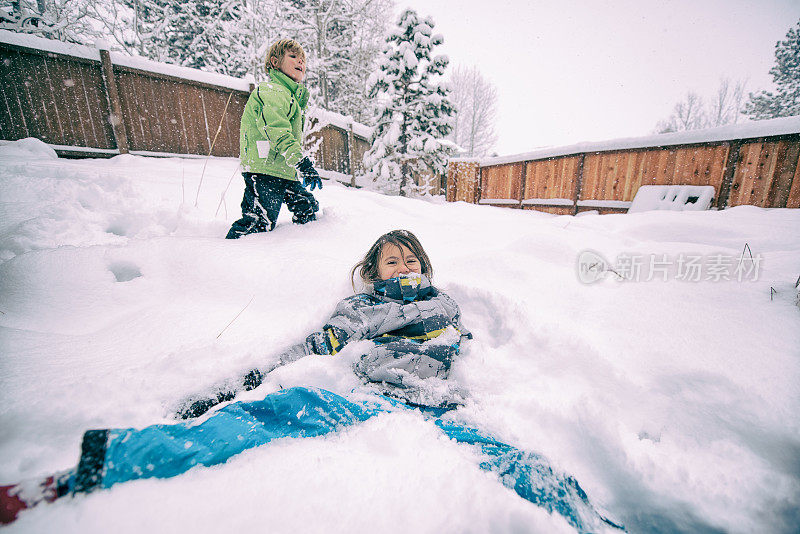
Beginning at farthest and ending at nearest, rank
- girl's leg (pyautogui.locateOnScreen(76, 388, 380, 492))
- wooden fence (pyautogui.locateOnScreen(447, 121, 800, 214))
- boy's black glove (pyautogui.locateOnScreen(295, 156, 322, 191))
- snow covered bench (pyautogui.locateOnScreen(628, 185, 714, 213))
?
1. snow covered bench (pyautogui.locateOnScreen(628, 185, 714, 213))
2. wooden fence (pyautogui.locateOnScreen(447, 121, 800, 214))
3. boy's black glove (pyautogui.locateOnScreen(295, 156, 322, 191))
4. girl's leg (pyautogui.locateOnScreen(76, 388, 380, 492))

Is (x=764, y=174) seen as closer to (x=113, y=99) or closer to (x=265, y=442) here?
(x=265, y=442)

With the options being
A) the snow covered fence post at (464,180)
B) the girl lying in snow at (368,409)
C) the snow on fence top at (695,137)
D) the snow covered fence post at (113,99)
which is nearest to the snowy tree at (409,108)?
the snow covered fence post at (464,180)

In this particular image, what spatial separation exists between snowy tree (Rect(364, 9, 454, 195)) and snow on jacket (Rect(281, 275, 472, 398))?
744cm

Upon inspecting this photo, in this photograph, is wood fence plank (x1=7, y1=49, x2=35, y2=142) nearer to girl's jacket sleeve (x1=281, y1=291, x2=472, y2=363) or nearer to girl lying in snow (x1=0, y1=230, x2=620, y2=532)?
girl lying in snow (x1=0, y1=230, x2=620, y2=532)

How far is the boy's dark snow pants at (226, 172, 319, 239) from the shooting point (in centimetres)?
245

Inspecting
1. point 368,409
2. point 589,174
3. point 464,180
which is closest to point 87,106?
point 368,409

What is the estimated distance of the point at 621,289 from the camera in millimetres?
1917

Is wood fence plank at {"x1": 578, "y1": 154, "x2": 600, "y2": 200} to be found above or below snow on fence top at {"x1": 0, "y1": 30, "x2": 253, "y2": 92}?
below

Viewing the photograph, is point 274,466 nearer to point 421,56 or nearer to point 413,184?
point 413,184

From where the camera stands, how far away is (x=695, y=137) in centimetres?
533

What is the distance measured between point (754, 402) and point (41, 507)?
6.41 feet

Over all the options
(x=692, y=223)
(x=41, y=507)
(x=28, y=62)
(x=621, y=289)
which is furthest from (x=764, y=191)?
(x=28, y=62)

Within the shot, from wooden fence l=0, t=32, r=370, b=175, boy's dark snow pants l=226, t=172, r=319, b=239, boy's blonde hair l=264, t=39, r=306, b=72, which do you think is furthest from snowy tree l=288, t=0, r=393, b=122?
boy's dark snow pants l=226, t=172, r=319, b=239

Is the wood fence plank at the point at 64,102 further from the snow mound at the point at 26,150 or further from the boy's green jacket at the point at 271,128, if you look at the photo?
the boy's green jacket at the point at 271,128
